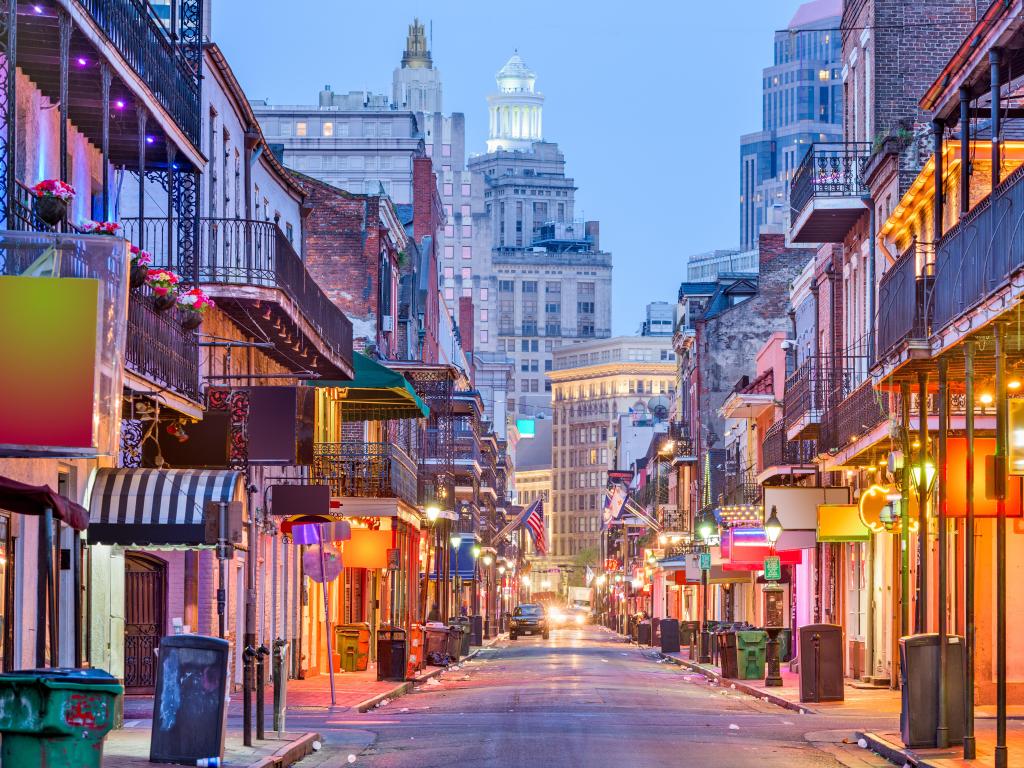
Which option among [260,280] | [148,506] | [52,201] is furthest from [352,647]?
[52,201]

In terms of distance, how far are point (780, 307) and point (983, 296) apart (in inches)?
2154

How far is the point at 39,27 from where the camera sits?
1783 cm

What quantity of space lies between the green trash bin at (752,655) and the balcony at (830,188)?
305 inches

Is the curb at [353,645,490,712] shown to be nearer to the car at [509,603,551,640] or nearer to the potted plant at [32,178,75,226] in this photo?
the potted plant at [32,178,75,226]

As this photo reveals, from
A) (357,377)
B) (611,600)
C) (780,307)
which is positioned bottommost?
(611,600)

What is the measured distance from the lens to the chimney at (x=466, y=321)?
380 feet

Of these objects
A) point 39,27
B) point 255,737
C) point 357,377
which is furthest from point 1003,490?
point 357,377

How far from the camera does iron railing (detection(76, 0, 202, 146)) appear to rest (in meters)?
19.7

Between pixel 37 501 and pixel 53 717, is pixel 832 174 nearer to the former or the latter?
pixel 37 501

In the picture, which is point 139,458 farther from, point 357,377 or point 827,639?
point 357,377

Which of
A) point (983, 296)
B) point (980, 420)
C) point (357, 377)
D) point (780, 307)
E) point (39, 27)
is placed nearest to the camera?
point (983, 296)

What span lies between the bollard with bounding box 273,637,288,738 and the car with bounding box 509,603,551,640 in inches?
2418

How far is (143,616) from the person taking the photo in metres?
28.1

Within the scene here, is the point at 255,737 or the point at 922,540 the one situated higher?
the point at 922,540
